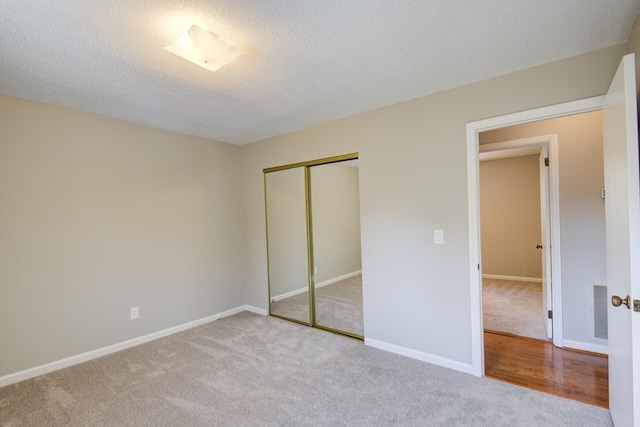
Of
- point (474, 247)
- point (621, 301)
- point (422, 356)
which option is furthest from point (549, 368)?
point (621, 301)

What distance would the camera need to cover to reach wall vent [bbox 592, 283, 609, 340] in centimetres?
276

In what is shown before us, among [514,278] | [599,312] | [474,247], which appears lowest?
[514,278]

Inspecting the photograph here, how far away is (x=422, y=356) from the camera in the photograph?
2.77 m

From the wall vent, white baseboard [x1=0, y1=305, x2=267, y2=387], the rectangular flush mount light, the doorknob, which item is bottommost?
white baseboard [x1=0, y1=305, x2=267, y2=387]

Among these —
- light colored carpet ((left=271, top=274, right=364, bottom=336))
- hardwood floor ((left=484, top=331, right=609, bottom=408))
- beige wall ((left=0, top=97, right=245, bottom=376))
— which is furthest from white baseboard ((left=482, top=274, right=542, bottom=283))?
beige wall ((left=0, top=97, right=245, bottom=376))

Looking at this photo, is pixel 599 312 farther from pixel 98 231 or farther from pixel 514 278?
pixel 98 231

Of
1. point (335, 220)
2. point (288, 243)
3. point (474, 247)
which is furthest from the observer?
point (288, 243)

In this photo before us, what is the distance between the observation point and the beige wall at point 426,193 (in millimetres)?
2258

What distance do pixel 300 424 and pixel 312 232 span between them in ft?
7.21

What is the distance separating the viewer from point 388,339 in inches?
118

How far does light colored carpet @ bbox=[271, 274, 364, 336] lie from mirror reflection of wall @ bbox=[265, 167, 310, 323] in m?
0.01

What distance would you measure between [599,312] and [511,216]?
3.47 metres

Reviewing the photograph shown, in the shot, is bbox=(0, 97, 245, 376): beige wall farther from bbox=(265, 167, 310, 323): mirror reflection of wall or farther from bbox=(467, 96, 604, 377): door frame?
bbox=(467, 96, 604, 377): door frame

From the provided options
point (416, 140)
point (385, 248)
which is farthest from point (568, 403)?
point (416, 140)
